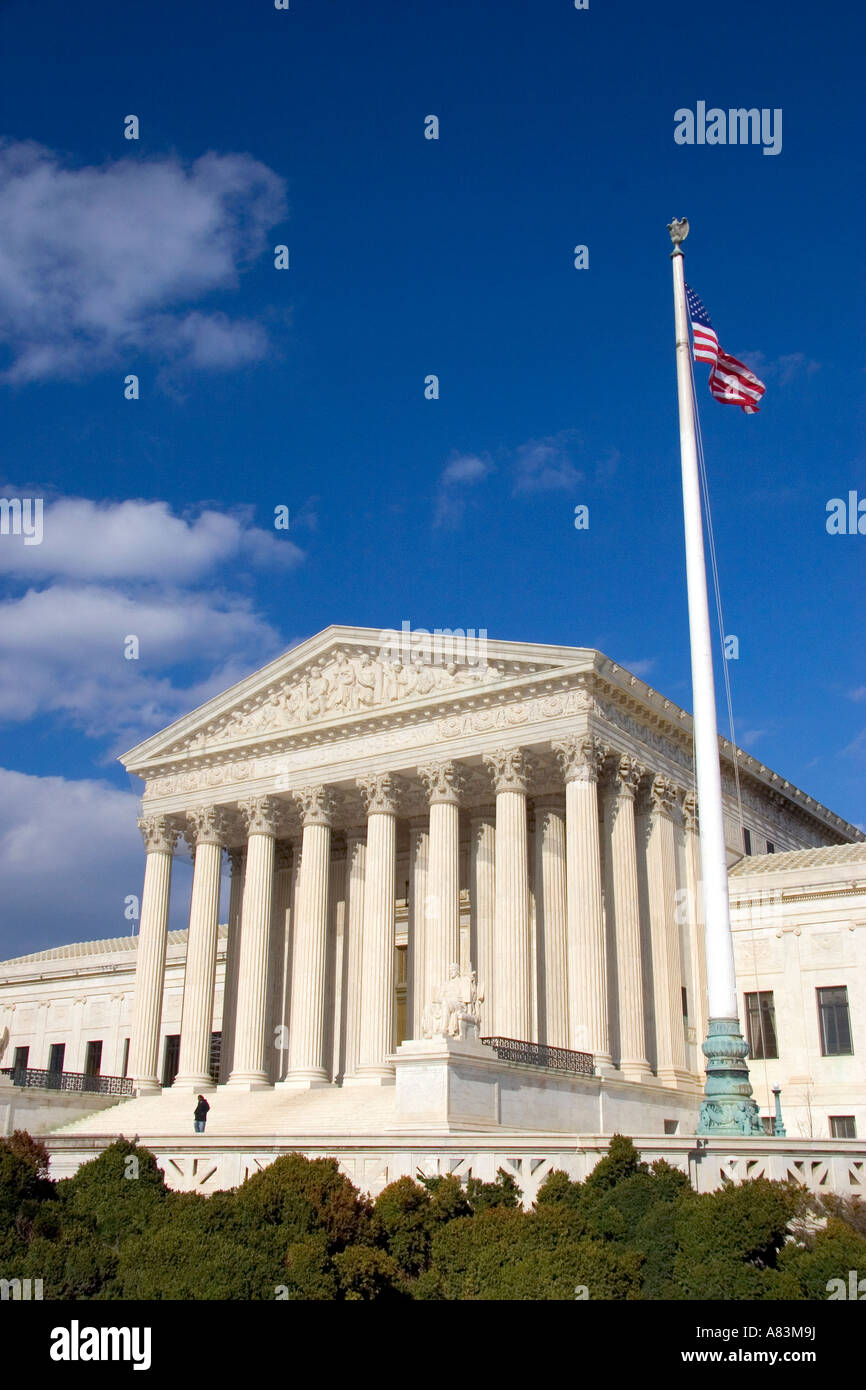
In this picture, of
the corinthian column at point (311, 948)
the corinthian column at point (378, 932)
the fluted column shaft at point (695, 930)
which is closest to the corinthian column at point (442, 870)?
the corinthian column at point (378, 932)

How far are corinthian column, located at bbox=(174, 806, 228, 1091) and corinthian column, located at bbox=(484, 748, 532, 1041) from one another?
12073 mm

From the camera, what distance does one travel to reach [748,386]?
2959cm

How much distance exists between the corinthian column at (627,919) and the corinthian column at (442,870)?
5.51m

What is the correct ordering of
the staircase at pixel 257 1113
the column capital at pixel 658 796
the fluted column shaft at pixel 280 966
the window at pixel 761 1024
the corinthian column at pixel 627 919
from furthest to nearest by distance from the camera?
the fluted column shaft at pixel 280 966
the column capital at pixel 658 796
the window at pixel 761 1024
the corinthian column at pixel 627 919
the staircase at pixel 257 1113

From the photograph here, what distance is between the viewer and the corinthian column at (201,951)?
48.7 metres

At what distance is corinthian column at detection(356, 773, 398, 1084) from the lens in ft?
144

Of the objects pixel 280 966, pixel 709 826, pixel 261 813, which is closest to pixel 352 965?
pixel 280 966

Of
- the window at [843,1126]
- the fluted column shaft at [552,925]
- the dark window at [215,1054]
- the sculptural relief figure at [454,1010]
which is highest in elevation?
the fluted column shaft at [552,925]

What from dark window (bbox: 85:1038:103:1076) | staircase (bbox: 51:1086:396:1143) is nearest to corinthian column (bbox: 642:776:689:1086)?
staircase (bbox: 51:1086:396:1143)

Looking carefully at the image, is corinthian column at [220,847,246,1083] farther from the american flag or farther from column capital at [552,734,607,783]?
the american flag

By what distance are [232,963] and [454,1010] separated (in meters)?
22.2

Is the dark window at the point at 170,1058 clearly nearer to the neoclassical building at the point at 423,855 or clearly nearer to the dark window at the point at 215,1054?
the dark window at the point at 215,1054

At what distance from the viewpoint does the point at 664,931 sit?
150 feet
